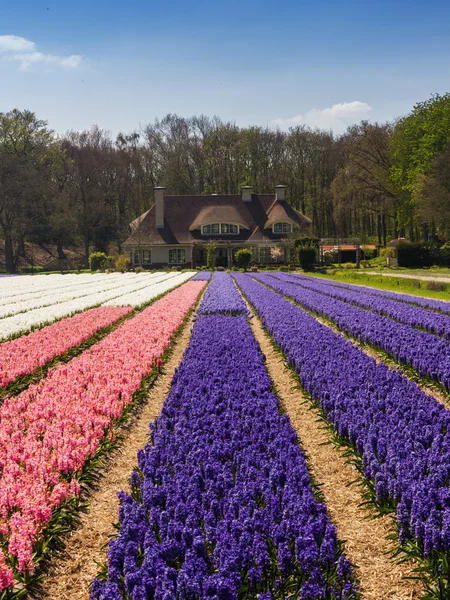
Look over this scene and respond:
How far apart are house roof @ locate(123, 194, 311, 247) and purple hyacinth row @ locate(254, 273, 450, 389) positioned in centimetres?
4429

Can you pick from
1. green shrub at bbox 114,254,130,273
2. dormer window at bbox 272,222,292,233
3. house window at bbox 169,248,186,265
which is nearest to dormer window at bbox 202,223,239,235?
house window at bbox 169,248,186,265

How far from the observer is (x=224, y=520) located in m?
4.12

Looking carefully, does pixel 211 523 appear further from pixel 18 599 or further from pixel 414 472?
pixel 414 472

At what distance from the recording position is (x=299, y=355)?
10.1 m

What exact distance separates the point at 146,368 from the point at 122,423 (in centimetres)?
226

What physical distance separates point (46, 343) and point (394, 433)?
7.96 meters

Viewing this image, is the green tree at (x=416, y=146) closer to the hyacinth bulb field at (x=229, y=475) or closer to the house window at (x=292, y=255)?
the house window at (x=292, y=255)

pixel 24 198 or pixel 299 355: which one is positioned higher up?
pixel 24 198

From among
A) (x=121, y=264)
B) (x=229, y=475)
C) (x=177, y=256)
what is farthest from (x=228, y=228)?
(x=229, y=475)

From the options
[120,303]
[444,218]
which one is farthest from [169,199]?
[120,303]

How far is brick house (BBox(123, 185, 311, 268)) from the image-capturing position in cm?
5941

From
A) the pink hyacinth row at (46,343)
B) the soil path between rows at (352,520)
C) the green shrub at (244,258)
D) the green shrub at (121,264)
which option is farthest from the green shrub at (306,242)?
the soil path between rows at (352,520)

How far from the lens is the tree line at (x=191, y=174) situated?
5806cm

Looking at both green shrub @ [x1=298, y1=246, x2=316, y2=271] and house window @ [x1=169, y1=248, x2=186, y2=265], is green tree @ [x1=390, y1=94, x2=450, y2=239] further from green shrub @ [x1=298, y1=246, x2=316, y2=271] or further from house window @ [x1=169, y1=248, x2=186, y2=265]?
house window @ [x1=169, y1=248, x2=186, y2=265]
